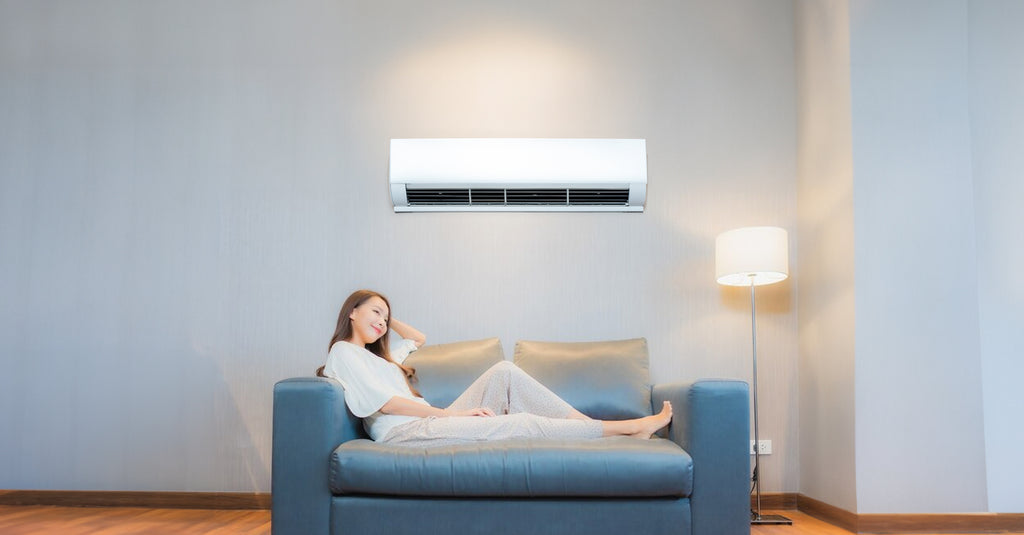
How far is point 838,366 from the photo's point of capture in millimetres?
3492

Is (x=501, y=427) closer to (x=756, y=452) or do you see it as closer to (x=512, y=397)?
(x=512, y=397)

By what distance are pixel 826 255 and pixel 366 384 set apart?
6.83ft

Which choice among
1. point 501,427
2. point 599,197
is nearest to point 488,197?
point 599,197

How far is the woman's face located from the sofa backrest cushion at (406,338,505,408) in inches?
8.4

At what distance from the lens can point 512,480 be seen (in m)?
2.61

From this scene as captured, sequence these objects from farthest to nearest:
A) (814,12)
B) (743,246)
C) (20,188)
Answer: (20,188) → (814,12) → (743,246)

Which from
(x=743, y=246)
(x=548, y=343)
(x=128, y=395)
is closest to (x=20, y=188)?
(x=128, y=395)

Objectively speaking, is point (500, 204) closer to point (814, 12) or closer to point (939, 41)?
point (814, 12)

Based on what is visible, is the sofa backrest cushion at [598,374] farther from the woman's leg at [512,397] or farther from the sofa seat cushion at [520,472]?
the sofa seat cushion at [520,472]

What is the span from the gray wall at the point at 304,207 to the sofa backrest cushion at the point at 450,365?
1.12ft

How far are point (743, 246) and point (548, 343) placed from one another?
94 centimetres

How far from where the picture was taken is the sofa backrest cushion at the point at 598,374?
133 inches

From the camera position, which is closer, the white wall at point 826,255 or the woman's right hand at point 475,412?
the woman's right hand at point 475,412

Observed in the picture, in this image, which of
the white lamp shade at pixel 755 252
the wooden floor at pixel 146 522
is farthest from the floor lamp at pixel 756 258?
the wooden floor at pixel 146 522
